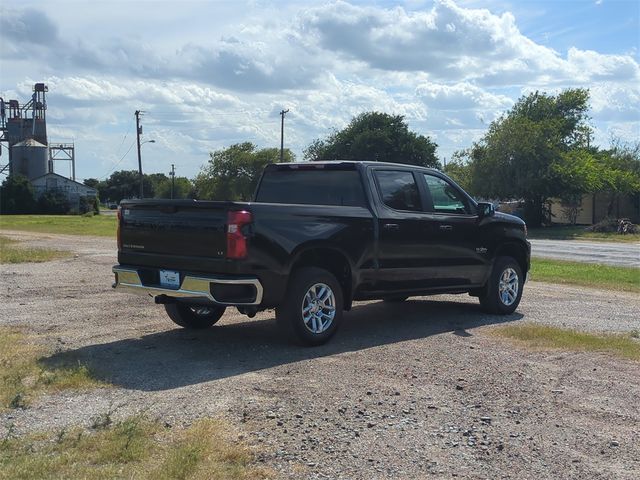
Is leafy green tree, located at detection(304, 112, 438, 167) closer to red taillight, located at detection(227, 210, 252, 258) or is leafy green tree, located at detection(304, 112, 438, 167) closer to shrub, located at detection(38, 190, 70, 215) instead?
shrub, located at detection(38, 190, 70, 215)

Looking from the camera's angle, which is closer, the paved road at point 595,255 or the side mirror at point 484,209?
the side mirror at point 484,209

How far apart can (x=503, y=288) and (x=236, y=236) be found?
4.70 metres

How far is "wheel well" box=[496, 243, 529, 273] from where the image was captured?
10317 millimetres

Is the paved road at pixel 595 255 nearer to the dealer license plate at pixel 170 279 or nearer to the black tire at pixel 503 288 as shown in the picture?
the black tire at pixel 503 288

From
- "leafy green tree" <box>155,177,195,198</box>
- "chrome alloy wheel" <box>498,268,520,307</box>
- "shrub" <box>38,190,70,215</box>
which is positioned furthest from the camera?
"leafy green tree" <box>155,177,195,198</box>

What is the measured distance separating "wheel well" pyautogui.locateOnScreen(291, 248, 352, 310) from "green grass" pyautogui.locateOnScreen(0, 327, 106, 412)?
7.85ft

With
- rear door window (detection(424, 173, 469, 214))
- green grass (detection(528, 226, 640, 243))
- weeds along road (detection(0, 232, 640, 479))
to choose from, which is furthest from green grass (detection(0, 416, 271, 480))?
green grass (detection(528, 226, 640, 243))

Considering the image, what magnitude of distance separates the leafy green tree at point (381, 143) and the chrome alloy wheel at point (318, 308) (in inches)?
2275

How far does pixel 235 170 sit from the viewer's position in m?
A: 90.7

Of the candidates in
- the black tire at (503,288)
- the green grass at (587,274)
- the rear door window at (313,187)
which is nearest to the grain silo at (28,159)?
the green grass at (587,274)

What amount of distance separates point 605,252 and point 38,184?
251 ft

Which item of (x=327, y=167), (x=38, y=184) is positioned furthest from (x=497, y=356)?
(x=38, y=184)

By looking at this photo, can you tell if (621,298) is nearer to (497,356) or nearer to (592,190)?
(497,356)

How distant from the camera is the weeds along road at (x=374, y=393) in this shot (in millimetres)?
4648
